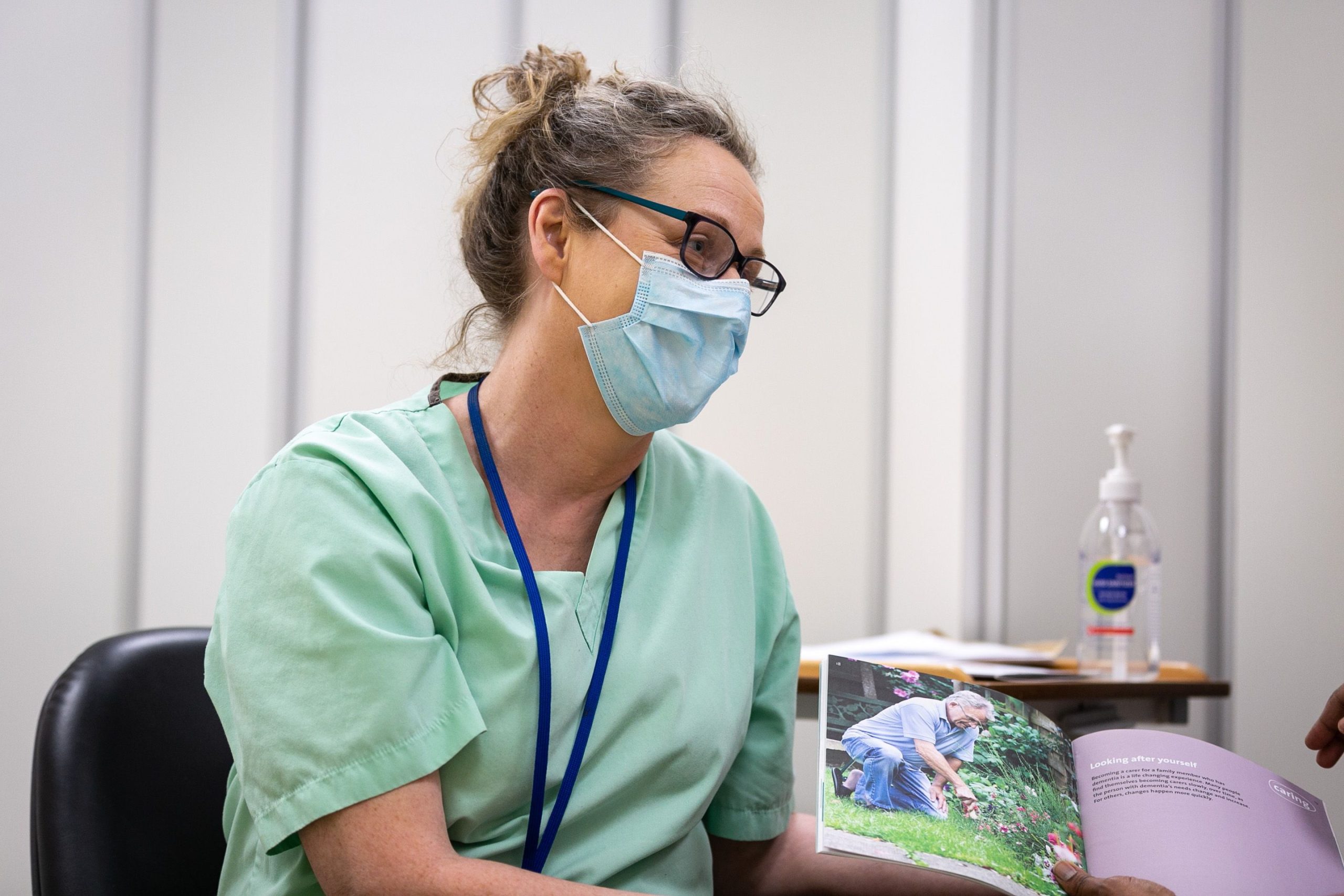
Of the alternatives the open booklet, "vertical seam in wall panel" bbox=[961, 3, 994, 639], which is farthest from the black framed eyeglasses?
"vertical seam in wall panel" bbox=[961, 3, 994, 639]

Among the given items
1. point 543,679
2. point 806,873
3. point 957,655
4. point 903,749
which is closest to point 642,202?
point 543,679

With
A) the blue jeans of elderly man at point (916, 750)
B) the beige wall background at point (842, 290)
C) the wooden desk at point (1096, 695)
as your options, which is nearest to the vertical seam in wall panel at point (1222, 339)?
the beige wall background at point (842, 290)

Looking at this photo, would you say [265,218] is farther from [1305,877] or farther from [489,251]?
[1305,877]

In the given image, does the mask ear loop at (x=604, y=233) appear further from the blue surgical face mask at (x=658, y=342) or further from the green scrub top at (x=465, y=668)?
the green scrub top at (x=465, y=668)

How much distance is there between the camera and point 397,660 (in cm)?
82

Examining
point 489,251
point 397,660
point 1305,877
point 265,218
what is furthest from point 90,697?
point 265,218

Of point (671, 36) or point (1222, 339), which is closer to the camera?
point (1222, 339)

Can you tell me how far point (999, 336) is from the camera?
2.00 meters

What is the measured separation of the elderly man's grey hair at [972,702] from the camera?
888 millimetres

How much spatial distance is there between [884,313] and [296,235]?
136 centimetres

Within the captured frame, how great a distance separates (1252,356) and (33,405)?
2.39 metres

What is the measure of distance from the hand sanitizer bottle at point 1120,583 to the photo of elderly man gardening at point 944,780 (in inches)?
29.5

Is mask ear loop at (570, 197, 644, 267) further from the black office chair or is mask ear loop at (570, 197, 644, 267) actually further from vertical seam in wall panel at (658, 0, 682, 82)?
vertical seam in wall panel at (658, 0, 682, 82)

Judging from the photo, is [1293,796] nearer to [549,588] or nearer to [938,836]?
[938,836]
